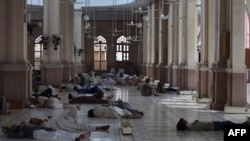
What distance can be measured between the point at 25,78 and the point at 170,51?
52.5ft

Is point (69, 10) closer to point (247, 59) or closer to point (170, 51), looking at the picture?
point (170, 51)

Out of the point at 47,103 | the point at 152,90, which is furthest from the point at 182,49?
the point at 47,103

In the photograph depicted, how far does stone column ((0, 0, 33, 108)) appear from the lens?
17219 mm

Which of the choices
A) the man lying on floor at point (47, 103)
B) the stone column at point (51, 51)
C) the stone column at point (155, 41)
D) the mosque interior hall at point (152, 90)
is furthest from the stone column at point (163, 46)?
the man lying on floor at point (47, 103)

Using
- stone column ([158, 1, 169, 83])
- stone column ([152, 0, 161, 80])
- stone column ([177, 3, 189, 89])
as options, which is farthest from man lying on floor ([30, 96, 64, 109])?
stone column ([152, 0, 161, 80])

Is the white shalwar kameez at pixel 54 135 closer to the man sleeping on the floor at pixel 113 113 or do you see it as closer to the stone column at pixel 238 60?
the man sleeping on the floor at pixel 113 113

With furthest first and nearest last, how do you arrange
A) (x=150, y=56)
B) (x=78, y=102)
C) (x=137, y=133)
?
(x=150, y=56) < (x=78, y=102) < (x=137, y=133)

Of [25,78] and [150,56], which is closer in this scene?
[25,78]

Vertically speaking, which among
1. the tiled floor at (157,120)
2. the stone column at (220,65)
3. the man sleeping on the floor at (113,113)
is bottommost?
the tiled floor at (157,120)

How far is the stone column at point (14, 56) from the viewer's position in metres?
17.2

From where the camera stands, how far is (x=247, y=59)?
54.0ft

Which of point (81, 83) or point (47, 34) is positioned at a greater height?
point (47, 34)

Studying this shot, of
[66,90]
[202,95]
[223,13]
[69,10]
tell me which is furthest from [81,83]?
[223,13]

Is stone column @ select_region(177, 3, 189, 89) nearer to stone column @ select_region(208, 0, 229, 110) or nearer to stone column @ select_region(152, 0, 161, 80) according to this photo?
stone column @ select_region(208, 0, 229, 110)
